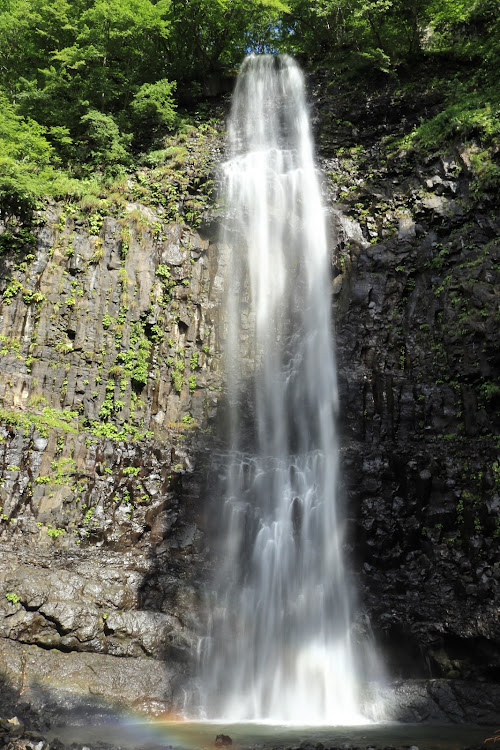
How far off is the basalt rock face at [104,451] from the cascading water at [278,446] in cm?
79

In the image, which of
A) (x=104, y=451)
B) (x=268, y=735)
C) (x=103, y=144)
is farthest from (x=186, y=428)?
(x=103, y=144)

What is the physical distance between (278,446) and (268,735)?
701 cm

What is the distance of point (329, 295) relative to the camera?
51.6ft

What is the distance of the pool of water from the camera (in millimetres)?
7031

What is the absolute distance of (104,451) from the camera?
1241 cm

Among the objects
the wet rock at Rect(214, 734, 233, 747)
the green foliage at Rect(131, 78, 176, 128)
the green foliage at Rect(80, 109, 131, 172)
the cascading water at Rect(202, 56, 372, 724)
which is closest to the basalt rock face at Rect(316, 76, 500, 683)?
the cascading water at Rect(202, 56, 372, 724)

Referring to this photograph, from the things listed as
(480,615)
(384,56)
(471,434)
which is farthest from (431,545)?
(384,56)

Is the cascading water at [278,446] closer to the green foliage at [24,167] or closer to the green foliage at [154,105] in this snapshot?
the green foliage at [154,105]

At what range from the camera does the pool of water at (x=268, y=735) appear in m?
7.03

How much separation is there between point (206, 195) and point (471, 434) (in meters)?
11.0

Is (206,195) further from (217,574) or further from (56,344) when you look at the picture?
(217,574)

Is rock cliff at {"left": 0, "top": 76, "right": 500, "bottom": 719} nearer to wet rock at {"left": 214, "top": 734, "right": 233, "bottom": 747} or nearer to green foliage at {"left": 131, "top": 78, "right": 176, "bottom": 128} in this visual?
wet rock at {"left": 214, "top": 734, "right": 233, "bottom": 747}

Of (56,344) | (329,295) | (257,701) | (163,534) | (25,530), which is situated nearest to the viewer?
(257,701)

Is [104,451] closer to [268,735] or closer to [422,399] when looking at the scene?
[268,735]
